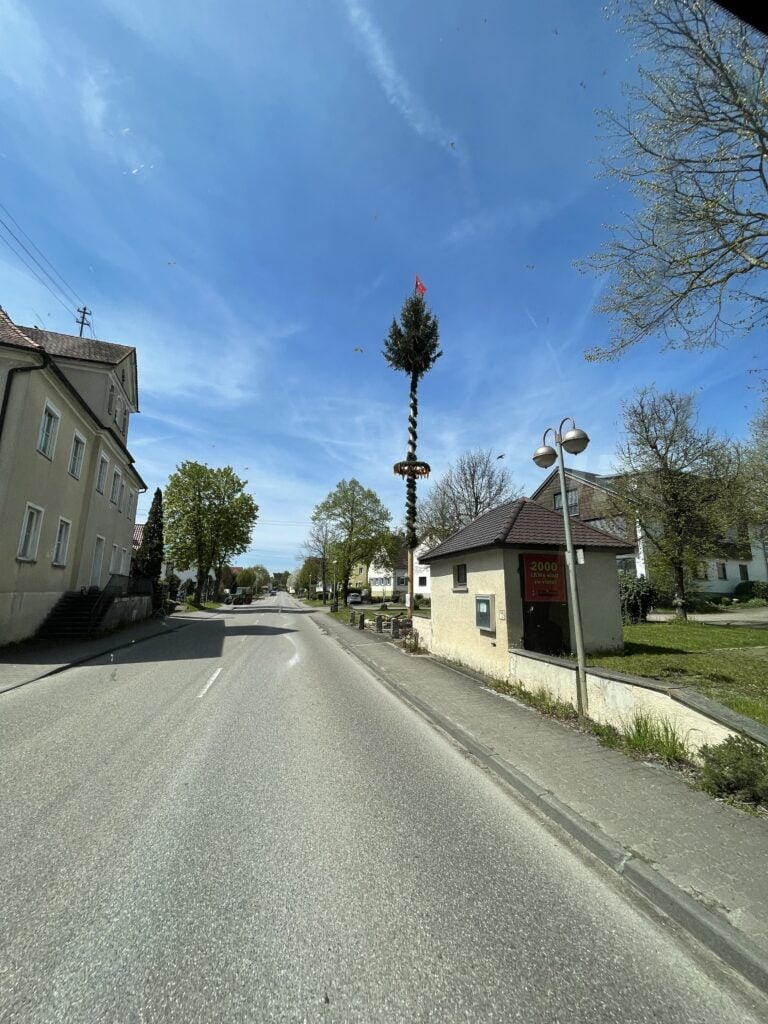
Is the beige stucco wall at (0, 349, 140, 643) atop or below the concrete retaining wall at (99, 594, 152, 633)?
atop

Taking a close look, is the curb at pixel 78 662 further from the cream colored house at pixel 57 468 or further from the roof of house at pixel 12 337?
the roof of house at pixel 12 337

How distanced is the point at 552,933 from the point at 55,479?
18.5m

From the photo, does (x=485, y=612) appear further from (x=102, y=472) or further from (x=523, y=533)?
(x=102, y=472)

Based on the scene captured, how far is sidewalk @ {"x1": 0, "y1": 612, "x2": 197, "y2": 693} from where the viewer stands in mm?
9672

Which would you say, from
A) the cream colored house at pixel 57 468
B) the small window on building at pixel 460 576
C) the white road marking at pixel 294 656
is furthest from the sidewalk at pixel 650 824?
the cream colored house at pixel 57 468

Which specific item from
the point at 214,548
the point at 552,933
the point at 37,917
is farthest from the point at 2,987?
the point at 214,548

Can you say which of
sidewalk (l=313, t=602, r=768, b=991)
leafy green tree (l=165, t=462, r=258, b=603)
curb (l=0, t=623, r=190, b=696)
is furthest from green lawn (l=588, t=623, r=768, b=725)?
leafy green tree (l=165, t=462, r=258, b=603)

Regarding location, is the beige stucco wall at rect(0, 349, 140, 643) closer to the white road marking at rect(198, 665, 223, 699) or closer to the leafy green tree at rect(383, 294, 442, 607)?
the white road marking at rect(198, 665, 223, 699)

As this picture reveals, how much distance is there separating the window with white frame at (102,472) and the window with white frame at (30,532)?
5225mm

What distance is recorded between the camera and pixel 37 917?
2639 millimetres

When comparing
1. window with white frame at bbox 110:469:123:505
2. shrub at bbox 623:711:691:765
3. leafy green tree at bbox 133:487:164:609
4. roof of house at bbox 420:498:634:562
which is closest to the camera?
shrub at bbox 623:711:691:765

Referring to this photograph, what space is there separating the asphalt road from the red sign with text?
550 centimetres

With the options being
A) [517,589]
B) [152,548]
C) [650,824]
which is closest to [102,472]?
[152,548]

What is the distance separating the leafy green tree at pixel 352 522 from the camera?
48094mm
